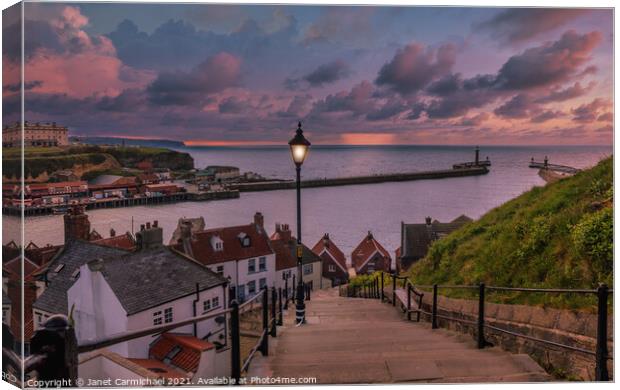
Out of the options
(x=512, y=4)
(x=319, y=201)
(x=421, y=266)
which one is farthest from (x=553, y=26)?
(x=421, y=266)

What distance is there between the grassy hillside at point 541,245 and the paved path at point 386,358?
1198 mm

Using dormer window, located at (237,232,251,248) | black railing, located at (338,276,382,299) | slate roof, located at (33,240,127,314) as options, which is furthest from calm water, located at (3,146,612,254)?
black railing, located at (338,276,382,299)

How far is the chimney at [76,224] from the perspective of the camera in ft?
19.7

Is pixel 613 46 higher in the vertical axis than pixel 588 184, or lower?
higher

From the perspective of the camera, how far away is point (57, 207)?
5969mm

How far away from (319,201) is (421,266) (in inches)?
115

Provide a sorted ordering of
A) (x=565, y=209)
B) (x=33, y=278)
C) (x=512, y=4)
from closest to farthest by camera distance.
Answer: (x=33, y=278) → (x=512, y=4) → (x=565, y=209)

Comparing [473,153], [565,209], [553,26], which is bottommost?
[565,209]

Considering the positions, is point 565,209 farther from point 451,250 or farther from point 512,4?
point 512,4

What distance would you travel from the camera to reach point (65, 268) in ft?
19.0

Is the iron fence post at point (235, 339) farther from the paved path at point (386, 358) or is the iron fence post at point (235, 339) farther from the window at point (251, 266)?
the window at point (251, 266)

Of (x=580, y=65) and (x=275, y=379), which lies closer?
(x=275, y=379)

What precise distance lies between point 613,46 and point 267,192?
490 centimetres

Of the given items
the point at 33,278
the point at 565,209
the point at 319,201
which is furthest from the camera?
the point at 319,201
